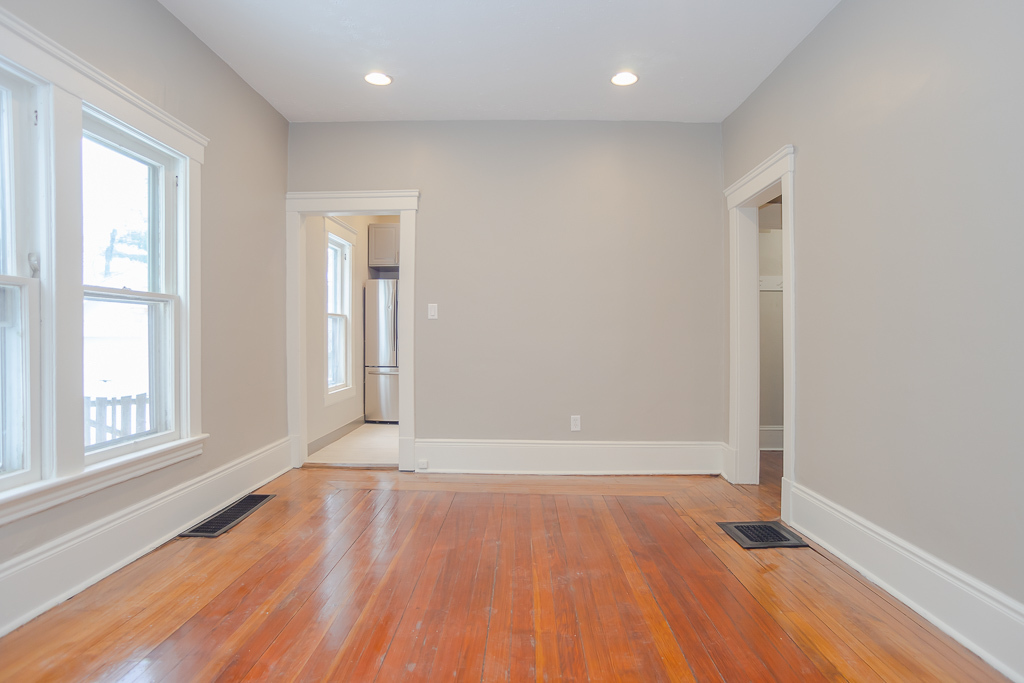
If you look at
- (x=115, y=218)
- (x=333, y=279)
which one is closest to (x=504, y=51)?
(x=115, y=218)

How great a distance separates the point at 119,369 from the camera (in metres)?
2.44

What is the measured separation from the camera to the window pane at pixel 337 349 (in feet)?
17.5

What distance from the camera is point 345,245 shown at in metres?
5.62

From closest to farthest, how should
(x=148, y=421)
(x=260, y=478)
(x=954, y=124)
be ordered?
(x=954, y=124) < (x=148, y=421) < (x=260, y=478)

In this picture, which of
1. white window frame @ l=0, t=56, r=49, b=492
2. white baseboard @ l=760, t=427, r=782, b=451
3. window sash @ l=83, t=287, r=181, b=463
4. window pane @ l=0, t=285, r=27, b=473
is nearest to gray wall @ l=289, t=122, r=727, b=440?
white baseboard @ l=760, t=427, r=782, b=451

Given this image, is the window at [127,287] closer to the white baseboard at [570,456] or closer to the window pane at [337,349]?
the white baseboard at [570,456]

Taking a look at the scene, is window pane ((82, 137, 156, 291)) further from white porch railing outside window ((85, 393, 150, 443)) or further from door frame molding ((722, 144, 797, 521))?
door frame molding ((722, 144, 797, 521))

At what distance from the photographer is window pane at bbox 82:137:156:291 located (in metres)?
2.25

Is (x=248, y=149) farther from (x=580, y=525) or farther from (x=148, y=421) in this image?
(x=580, y=525)

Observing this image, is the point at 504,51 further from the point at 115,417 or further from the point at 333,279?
the point at 333,279

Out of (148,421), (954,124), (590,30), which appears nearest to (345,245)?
(148,421)

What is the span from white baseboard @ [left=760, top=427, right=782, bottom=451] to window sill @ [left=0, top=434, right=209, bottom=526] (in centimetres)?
443

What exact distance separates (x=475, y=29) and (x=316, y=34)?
841mm

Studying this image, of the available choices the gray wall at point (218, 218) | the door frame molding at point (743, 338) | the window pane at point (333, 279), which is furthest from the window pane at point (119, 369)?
the door frame molding at point (743, 338)
